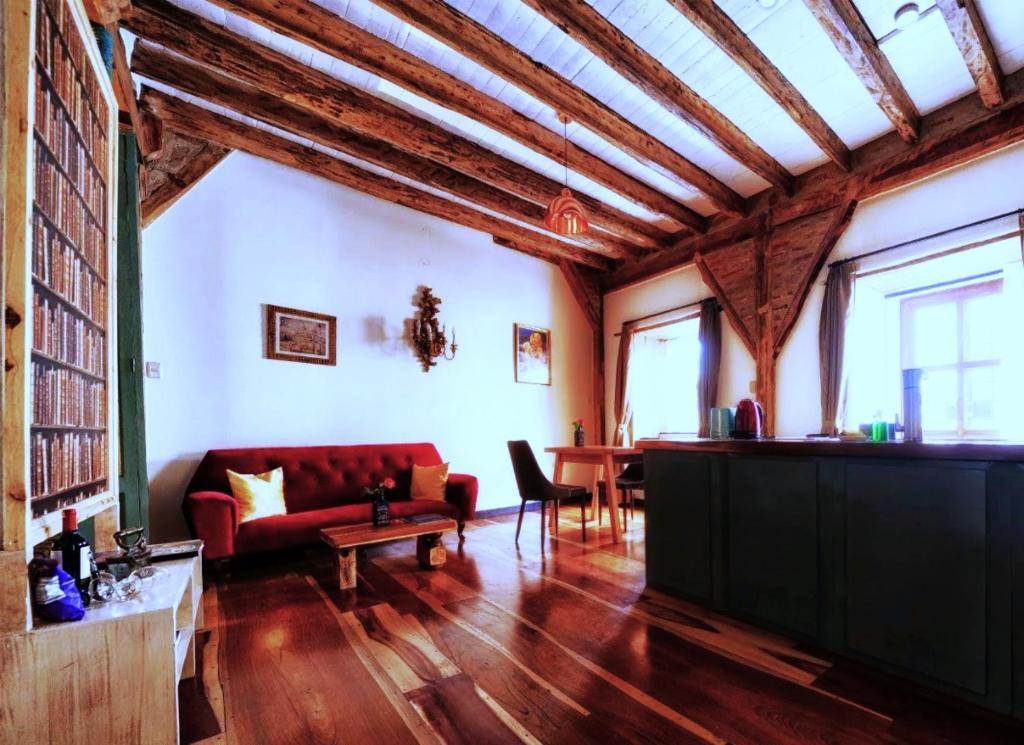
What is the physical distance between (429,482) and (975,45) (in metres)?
4.62

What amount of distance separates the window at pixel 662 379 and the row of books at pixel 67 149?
17.4ft

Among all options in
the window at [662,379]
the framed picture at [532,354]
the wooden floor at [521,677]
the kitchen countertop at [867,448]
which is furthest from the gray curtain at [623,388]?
the kitchen countertop at [867,448]

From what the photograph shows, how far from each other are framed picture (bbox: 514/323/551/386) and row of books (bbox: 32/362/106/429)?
169 inches

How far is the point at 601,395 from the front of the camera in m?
6.36

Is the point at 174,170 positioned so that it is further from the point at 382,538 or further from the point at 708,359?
the point at 708,359

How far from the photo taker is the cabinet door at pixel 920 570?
163 centimetres

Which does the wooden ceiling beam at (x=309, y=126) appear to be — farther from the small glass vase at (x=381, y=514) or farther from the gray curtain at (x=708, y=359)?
the small glass vase at (x=381, y=514)

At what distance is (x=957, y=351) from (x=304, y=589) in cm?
526

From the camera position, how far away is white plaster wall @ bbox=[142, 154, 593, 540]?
12.0ft

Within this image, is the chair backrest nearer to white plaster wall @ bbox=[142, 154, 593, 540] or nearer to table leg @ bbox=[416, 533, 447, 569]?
table leg @ bbox=[416, 533, 447, 569]

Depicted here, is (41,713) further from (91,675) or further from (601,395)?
(601,395)

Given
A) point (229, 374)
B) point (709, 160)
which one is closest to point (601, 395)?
point (709, 160)

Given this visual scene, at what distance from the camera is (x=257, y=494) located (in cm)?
341

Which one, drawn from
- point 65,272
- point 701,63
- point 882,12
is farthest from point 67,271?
point 882,12
